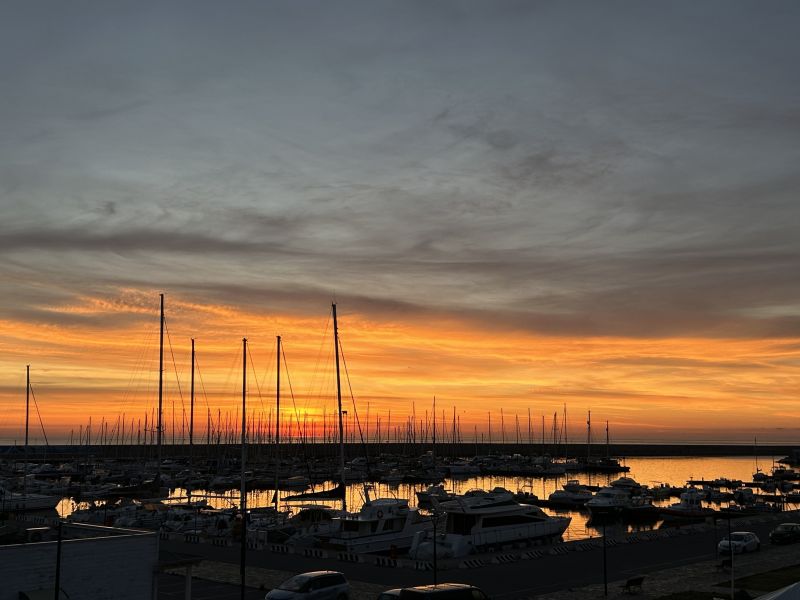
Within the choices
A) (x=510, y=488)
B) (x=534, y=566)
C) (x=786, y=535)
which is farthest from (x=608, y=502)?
(x=510, y=488)

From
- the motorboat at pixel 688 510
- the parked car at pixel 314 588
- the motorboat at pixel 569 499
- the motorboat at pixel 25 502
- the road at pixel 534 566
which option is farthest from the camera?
the motorboat at pixel 569 499

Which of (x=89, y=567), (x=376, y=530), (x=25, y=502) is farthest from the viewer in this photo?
(x=25, y=502)

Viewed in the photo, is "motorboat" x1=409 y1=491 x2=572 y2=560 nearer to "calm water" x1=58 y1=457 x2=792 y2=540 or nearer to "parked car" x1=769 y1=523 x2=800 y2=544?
"parked car" x1=769 y1=523 x2=800 y2=544

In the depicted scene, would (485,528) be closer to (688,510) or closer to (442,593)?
(442,593)

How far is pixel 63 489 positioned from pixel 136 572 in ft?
322

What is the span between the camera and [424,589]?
94.9 ft

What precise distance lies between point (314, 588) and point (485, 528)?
23572mm

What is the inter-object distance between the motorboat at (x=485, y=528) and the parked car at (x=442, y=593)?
60.0ft

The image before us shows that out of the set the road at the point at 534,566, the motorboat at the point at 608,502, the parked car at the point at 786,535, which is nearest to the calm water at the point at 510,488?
the motorboat at the point at 608,502

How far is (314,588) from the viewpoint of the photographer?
1265 inches

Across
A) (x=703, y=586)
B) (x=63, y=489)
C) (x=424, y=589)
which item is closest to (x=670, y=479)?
(x=63, y=489)

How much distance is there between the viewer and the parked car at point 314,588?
103 feet

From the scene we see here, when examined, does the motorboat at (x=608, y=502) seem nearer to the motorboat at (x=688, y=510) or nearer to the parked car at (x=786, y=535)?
the motorboat at (x=688, y=510)

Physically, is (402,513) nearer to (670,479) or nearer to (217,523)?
(217,523)
